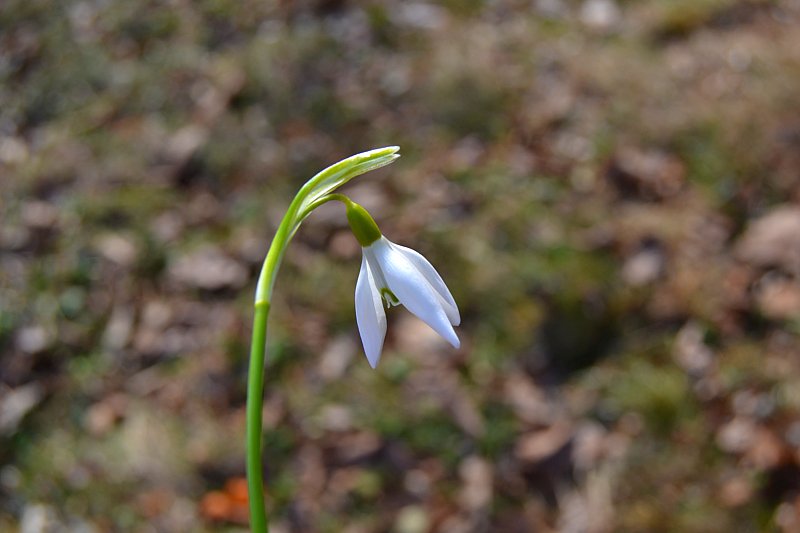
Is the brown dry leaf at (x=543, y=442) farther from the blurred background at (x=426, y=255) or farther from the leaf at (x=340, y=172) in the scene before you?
the leaf at (x=340, y=172)

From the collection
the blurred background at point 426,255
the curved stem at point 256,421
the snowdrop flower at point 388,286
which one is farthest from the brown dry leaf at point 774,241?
the curved stem at point 256,421

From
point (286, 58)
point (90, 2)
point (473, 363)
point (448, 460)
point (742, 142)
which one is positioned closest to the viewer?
point (448, 460)

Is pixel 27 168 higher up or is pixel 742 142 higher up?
pixel 27 168

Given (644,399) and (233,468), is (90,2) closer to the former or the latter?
(233,468)

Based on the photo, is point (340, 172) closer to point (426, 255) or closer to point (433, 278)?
point (433, 278)

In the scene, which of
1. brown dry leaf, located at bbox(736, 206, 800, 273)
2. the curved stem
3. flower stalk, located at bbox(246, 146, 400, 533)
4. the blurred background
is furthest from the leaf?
brown dry leaf, located at bbox(736, 206, 800, 273)

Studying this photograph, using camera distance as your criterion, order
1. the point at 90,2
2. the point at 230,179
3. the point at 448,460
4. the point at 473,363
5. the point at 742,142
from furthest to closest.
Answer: the point at 90,2 < the point at 230,179 < the point at 742,142 < the point at 473,363 < the point at 448,460

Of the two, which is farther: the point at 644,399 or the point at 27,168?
the point at 27,168

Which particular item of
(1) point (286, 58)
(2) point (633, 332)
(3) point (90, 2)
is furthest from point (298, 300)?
(3) point (90, 2)
